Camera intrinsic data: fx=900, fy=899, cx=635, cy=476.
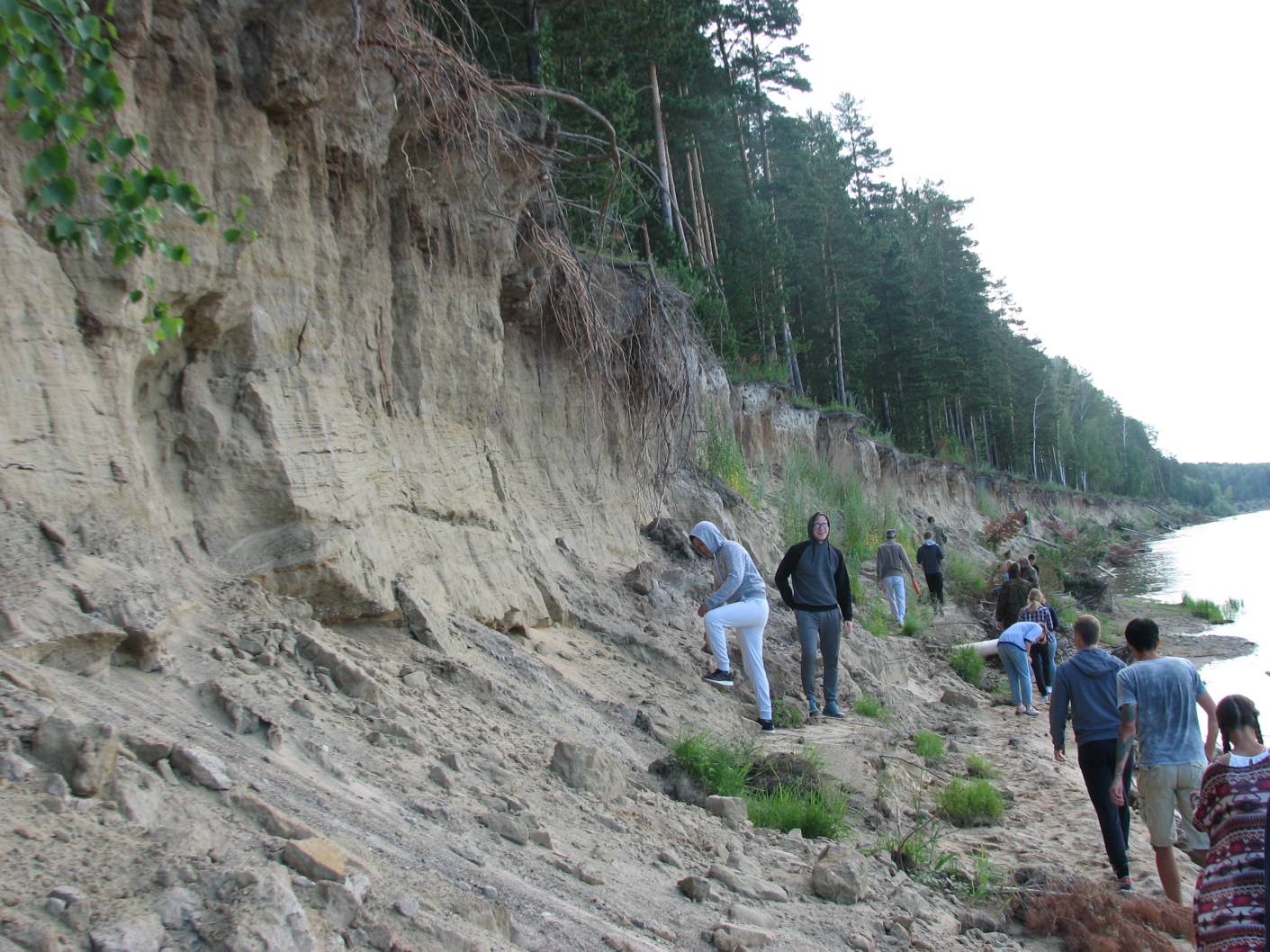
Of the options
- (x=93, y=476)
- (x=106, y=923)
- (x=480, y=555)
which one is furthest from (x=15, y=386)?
(x=480, y=555)

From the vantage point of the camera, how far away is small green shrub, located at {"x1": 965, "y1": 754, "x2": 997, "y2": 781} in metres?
7.85

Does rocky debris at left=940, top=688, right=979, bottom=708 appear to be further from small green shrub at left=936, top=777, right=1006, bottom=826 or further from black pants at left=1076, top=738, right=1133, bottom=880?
black pants at left=1076, top=738, right=1133, bottom=880

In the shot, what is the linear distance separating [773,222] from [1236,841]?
25.0 meters

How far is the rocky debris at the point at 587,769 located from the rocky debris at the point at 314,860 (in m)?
2.02

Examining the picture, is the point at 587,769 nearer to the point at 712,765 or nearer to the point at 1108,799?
the point at 712,765

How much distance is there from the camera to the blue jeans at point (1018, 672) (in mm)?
10789

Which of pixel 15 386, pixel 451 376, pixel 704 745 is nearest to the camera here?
pixel 15 386

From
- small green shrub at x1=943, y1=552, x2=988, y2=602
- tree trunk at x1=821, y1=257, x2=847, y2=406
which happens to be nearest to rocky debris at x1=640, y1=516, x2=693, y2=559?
small green shrub at x1=943, y1=552, x2=988, y2=602

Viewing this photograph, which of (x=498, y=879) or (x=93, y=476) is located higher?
(x=93, y=476)

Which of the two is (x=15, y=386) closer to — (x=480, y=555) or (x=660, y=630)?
(x=480, y=555)

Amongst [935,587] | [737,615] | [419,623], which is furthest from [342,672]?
[935,587]

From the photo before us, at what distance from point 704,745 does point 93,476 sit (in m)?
3.66

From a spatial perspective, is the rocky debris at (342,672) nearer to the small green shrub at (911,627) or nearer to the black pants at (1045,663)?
the black pants at (1045,663)

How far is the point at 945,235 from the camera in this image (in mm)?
51094
